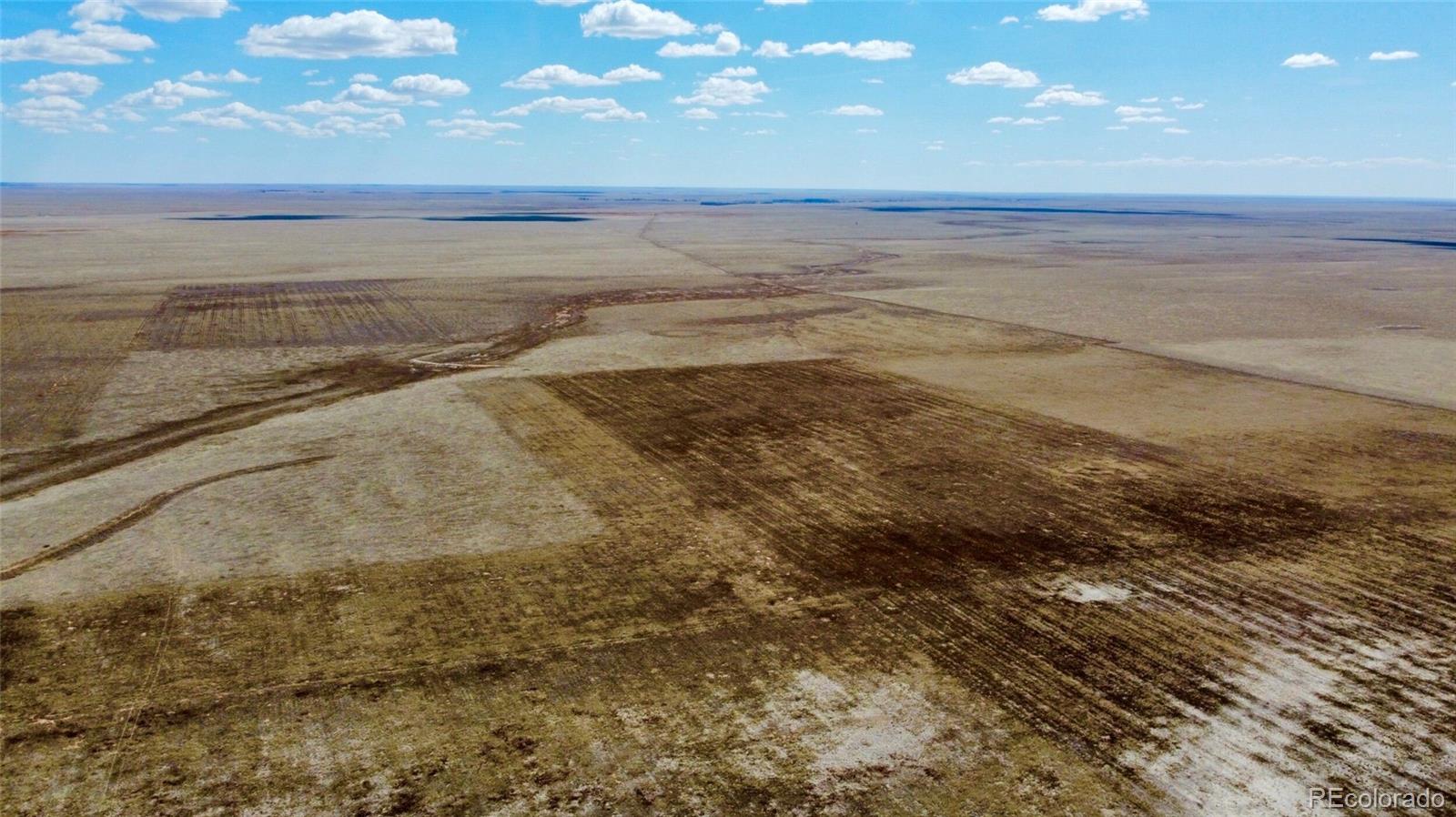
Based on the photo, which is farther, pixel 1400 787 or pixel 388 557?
pixel 388 557

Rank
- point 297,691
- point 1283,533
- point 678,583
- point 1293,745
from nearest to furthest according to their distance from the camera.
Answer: point 1293,745, point 297,691, point 678,583, point 1283,533

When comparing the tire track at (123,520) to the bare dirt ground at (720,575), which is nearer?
the bare dirt ground at (720,575)

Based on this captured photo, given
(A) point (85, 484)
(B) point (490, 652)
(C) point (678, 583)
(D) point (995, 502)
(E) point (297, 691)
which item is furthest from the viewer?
(A) point (85, 484)

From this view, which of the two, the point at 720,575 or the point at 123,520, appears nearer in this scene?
the point at 720,575

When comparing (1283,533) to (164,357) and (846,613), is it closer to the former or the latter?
(846,613)

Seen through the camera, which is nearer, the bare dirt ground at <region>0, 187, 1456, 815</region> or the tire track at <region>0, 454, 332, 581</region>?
the bare dirt ground at <region>0, 187, 1456, 815</region>

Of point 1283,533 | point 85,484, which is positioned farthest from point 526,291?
point 1283,533

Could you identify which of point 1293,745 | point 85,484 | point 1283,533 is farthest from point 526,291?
point 1293,745
